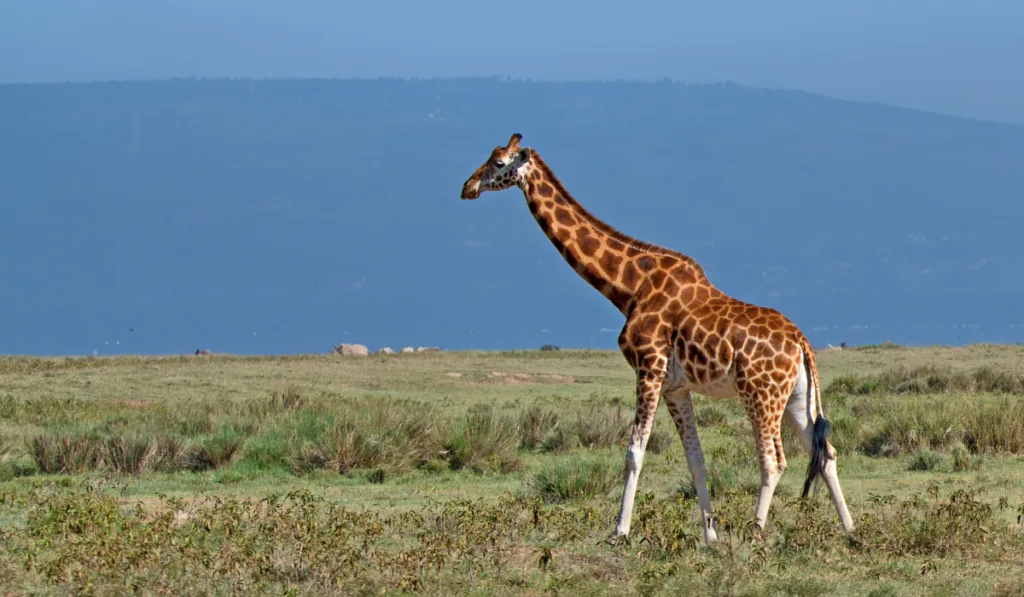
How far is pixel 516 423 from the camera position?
57.3ft

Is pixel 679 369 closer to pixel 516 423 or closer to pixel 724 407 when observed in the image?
pixel 516 423

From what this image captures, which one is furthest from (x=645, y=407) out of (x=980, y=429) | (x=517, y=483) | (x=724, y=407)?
(x=724, y=407)

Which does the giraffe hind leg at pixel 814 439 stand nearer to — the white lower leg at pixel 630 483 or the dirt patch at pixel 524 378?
the white lower leg at pixel 630 483

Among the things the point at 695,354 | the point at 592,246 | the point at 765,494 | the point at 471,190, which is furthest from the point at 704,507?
the point at 471,190

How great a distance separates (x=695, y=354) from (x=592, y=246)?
131 cm

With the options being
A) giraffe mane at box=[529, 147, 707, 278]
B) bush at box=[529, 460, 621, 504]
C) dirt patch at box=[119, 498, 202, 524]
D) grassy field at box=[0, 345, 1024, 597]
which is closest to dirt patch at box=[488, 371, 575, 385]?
grassy field at box=[0, 345, 1024, 597]

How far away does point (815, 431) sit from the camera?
8914 millimetres

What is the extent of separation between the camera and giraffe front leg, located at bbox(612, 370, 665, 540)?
8961 mm

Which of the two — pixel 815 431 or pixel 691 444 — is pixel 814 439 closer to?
pixel 815 431

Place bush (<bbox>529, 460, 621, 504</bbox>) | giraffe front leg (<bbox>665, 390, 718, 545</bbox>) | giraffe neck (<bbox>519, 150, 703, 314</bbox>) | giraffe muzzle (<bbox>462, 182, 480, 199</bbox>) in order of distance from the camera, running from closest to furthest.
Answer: giraffe front leg (<bbox>665, 390, 718, 545</bbox>), giraffe neck (<bbox>519, 150, 703, 314</bbox>), giraffe muzzle (<bbox>462, 182, 480, 199</bbox>), bush (<bbox>529, 460, 621, 504</bbox>)

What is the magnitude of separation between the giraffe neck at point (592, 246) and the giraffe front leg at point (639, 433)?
72 centimetres

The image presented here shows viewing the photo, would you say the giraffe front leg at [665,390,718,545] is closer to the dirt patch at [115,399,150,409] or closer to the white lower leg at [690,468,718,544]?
the white lower leg at [690,468,718,544]

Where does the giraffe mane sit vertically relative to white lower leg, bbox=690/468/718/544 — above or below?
above

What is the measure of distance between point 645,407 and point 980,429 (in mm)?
8162
